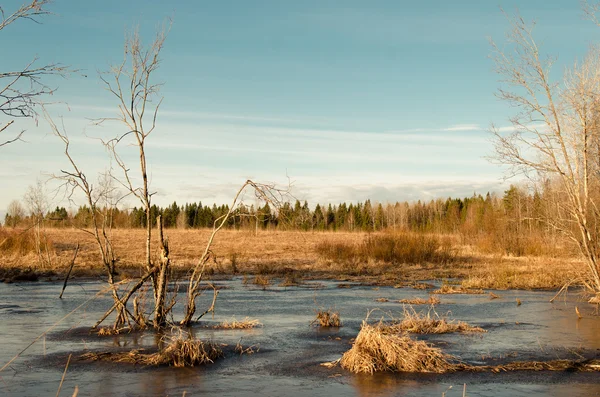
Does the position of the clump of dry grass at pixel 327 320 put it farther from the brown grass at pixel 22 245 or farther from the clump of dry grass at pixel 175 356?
the brown grass at pixel 22 245

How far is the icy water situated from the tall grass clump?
15.3 m

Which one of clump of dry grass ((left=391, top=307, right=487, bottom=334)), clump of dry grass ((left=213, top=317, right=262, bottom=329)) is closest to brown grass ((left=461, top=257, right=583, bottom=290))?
clump of dry grass ((left=391, top=307, right=487, bottom=334))

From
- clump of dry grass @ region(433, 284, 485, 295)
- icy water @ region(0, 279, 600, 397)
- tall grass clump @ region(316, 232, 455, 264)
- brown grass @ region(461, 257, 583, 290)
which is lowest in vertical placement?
icy water @ region(0, 279, 600, 397)

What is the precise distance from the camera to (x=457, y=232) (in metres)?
57.4

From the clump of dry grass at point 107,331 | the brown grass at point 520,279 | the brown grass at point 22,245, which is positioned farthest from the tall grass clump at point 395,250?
the clump of dry grass at point 107,331

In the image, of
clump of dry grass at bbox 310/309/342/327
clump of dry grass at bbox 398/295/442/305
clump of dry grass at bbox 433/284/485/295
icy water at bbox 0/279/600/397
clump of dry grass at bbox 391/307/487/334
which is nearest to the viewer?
icy water at bbox 0/279/600/397

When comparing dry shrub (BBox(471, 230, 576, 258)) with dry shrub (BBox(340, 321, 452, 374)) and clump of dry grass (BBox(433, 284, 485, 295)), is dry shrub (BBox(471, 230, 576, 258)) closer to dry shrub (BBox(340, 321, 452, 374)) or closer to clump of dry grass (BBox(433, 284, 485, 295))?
clump of dry grass (BBox(433, 284, 485, 295))

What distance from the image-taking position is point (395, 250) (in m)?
36.8

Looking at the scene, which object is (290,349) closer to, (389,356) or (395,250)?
(389,356)

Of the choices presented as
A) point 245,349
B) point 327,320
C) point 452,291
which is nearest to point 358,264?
point 452,291

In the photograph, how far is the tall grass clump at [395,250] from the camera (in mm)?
36625

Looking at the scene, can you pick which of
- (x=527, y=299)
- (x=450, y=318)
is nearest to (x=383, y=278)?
(x=527, y=299)

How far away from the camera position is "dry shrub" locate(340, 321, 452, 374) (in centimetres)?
1023

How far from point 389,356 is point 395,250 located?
26.9 metres
